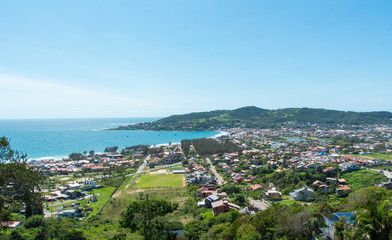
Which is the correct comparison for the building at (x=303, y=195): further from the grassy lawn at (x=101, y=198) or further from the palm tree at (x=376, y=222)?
the grassy lawn at (x=101, y=198)

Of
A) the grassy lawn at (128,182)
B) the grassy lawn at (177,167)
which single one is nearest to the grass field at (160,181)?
the grassy lawn at (128,182)

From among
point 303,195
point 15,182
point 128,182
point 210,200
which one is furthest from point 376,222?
A: point 128,182

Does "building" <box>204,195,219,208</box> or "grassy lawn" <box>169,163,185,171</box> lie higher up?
"building" <box>204,195,219,208</box>

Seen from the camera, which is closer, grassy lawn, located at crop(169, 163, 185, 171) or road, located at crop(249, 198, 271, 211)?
road, located at crop(249, 198, 271, 211)

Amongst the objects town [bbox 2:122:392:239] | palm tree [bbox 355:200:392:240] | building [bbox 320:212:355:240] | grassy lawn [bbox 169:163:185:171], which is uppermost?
palm tree [bbox 355:200:392:240]

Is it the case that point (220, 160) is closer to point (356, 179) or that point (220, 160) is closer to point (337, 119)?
point (356, 179)

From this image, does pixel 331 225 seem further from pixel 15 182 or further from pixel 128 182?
pixel 128 182

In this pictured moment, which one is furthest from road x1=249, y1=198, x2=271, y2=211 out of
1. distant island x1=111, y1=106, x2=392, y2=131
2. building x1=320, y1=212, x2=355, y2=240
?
distant island x1=111, y1=106, x2=392, y2=131

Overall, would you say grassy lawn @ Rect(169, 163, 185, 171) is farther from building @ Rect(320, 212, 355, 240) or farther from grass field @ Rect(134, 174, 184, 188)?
building @ Rect(320, 212, 355, 240)
